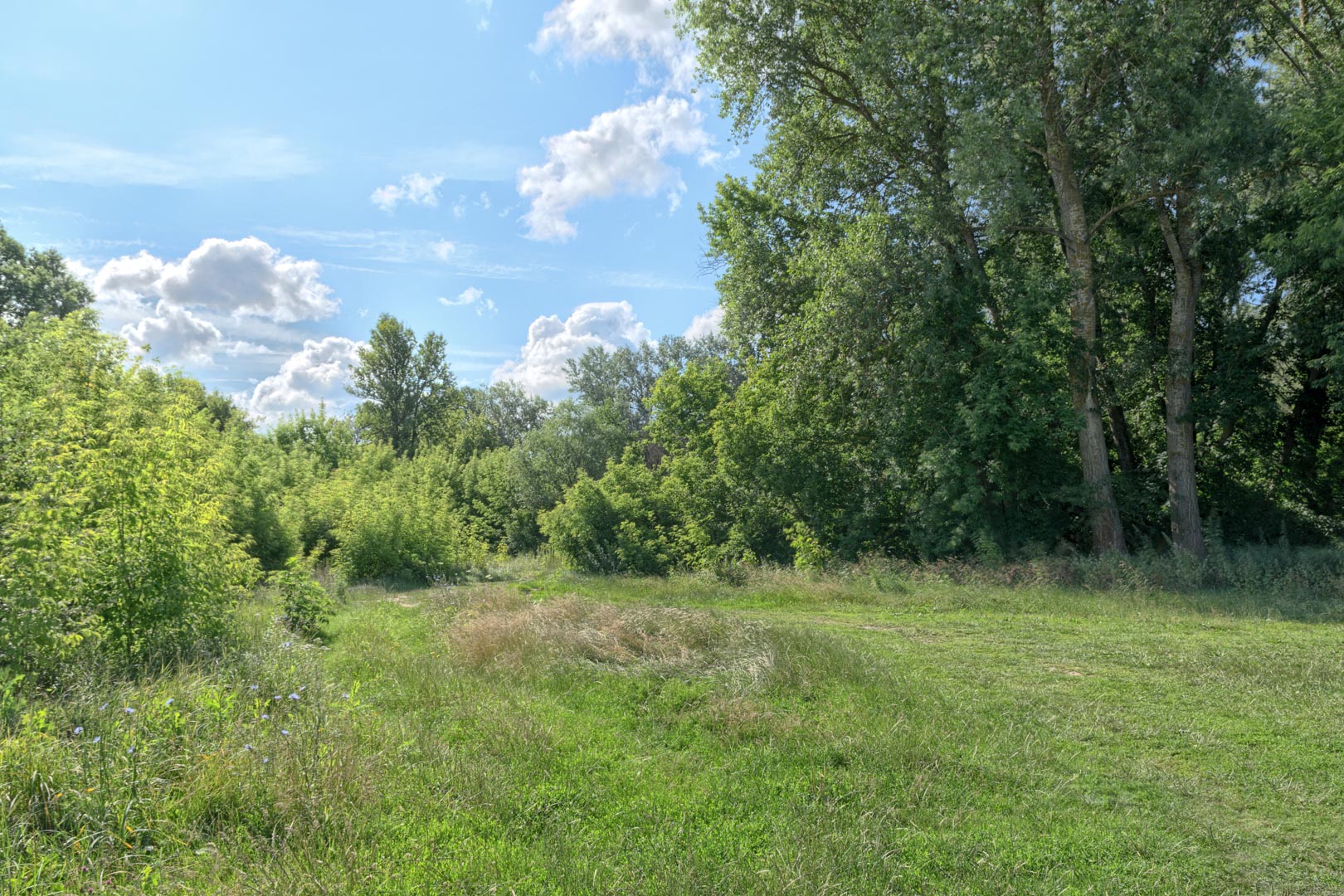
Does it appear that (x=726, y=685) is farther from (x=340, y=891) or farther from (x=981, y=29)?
(x=981, y=29)

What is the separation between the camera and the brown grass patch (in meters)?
7.88

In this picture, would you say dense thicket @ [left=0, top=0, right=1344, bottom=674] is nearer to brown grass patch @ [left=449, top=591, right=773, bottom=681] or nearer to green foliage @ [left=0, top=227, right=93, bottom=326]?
brown grass patch @ [left=449, top=591, right=773, bottom=681]

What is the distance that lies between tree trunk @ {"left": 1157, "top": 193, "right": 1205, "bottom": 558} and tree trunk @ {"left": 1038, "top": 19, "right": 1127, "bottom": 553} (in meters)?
1.54

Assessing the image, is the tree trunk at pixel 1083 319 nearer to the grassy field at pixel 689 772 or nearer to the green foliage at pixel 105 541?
the grassy field at pixel 689 772

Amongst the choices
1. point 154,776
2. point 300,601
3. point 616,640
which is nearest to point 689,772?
point 154,776

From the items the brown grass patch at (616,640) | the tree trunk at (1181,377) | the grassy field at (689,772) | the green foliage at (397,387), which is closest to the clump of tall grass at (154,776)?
the grassy field at (689,772)

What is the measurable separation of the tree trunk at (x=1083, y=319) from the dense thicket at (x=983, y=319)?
0.07m

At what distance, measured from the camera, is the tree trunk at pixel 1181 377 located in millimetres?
16750

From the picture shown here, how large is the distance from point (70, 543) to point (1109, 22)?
18.6 metres

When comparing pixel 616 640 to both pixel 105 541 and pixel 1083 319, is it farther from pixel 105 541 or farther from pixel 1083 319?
pixel 1083 319

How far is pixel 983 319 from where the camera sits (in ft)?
57.6

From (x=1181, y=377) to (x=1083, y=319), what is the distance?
A: 2865mm

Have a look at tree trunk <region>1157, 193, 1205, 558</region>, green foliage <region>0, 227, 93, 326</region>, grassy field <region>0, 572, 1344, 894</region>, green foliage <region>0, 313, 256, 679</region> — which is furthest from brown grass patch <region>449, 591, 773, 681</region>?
green foliage <region>0, 227, 93, 326</region>

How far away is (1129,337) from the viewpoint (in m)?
19.5
